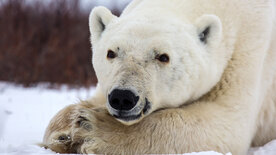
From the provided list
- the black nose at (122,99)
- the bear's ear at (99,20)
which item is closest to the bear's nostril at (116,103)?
the black nose at (122,99)

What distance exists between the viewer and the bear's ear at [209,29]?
350 centimetres

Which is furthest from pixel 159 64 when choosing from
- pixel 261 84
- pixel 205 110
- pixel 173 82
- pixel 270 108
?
pixel 270 108

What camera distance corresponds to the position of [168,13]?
11.9 ft

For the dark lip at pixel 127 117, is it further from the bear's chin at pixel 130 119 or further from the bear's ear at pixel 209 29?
the bear's ear at pixel 209 29

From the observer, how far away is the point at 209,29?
3.55m

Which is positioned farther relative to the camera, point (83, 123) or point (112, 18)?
point (112, 18)

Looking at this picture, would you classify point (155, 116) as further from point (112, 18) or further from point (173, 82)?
point (112, 18)

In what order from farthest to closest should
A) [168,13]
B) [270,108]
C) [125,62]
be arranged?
1. [270,108]
2. [168,13]
3. [125,62]

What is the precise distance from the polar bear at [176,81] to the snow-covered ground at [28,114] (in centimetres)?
34

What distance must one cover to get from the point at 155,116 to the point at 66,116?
27.3 inches

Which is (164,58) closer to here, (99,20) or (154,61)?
(154,61)

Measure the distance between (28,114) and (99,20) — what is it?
3.02 metres

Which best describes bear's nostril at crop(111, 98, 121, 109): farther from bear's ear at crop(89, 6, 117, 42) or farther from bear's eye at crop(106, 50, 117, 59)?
bear's ear at crop(89, 6, 117, 42)

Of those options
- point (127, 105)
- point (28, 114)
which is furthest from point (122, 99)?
point (28, 114)
